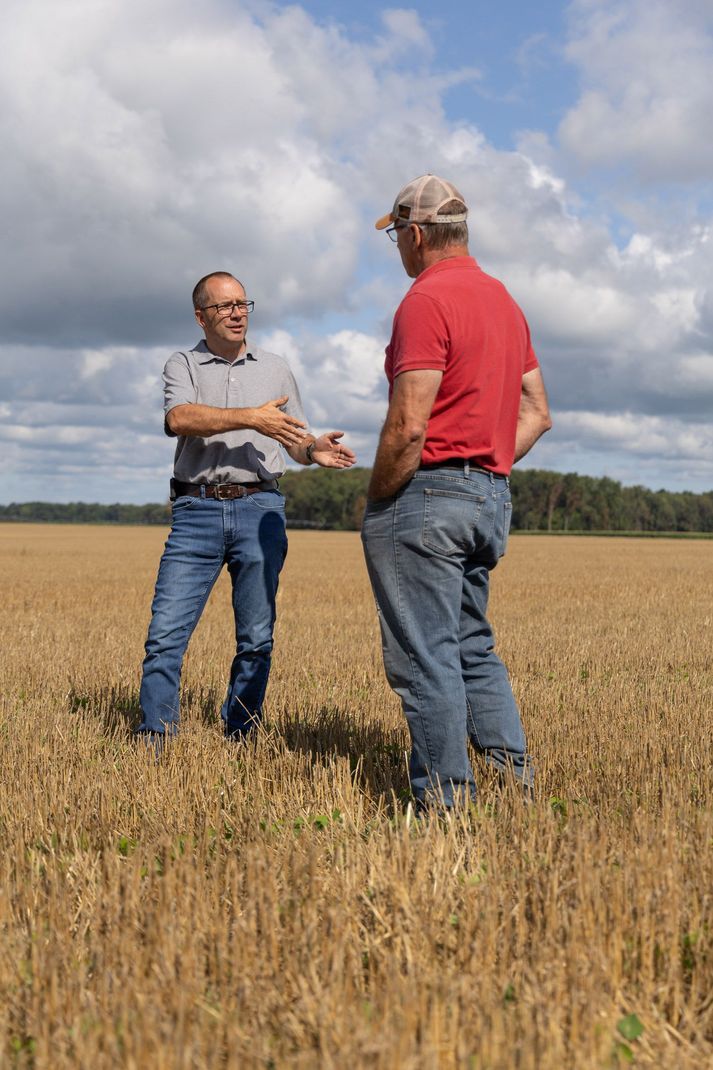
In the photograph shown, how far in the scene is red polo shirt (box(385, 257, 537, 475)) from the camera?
3541 millimetres

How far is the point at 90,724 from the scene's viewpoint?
6070 millimetres

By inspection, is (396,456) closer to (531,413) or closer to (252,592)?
(531,413)

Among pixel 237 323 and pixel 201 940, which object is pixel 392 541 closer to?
pixel 201 940

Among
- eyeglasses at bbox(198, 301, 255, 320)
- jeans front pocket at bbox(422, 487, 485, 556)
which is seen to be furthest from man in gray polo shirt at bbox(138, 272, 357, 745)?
jeans front pocket at bbox(422, 487, 485, 556)

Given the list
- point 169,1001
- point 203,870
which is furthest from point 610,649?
point 169,1001

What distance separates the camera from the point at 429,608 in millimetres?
3717

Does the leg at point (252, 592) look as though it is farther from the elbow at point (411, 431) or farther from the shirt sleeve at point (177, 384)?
the elbow at point (411, 431)

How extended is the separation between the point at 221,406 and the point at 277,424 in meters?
0.69

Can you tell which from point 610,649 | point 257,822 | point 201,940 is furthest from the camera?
point 610,649

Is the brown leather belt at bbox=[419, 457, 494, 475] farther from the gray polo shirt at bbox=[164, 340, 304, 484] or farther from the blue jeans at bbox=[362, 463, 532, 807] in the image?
the gray polo shirt at bbox=[164, 340, 304, 484]

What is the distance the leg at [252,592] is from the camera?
552cm

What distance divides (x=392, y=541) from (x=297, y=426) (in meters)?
1.53

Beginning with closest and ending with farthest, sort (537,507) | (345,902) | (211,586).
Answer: (345,902) < (211,586) < (537,507)

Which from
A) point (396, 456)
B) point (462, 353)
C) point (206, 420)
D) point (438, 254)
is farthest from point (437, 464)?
point (206, 420)
